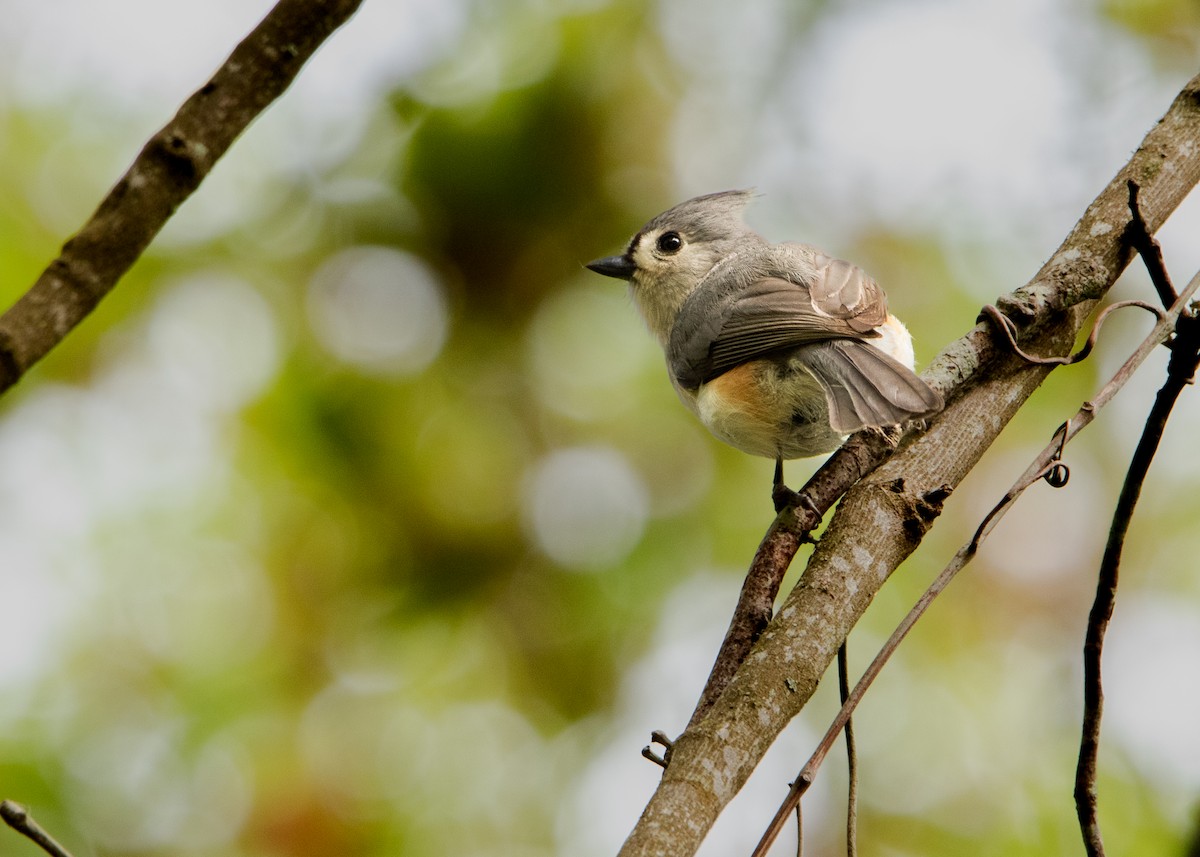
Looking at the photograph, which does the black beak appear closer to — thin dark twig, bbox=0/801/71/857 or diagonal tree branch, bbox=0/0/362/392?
diagonal tree branch, bbox=0/0/362/392

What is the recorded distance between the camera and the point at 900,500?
70.4 inches

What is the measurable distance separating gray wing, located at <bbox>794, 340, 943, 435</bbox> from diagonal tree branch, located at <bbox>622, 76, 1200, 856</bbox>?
53 mm

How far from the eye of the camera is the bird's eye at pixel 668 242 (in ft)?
12.6

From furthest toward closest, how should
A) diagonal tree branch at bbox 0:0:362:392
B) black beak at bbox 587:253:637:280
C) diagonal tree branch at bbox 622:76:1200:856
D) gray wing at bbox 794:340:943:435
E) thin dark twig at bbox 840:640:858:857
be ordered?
black beak at bbox 587:253:637:280 < gray wing at bbox 794:340:943:435 < thin dark twig at bbox 840:640:858:857 < diagonal tree branch at bbox 622:76:1200:856 < diagonal tree branch at bbox 0:0:362:392

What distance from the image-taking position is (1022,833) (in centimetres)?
321

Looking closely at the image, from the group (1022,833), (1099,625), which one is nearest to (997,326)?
(1099,625)

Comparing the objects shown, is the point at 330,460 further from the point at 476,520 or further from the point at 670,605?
the point at 670,605

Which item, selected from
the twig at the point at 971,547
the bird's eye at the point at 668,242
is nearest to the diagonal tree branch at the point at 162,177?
the twig at the point at 971,547

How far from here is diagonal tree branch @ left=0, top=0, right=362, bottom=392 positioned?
3.47 feet

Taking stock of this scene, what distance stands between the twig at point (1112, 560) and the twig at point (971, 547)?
17cm

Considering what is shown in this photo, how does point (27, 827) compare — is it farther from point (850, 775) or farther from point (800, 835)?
point (850, 775)

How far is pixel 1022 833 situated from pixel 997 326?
1.90m

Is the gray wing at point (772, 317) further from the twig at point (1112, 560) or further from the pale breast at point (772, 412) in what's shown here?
the twig at point (1112, 560)

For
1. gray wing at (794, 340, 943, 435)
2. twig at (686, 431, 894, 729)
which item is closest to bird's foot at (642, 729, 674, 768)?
twig at (686, 431, 894, 729)
